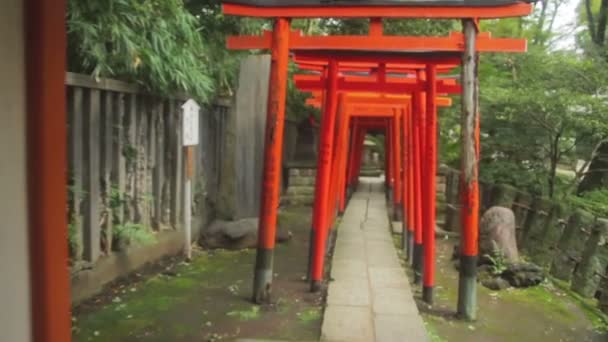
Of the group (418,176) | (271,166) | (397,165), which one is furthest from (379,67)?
(397,165)

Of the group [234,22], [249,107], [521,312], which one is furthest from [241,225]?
[521,312]

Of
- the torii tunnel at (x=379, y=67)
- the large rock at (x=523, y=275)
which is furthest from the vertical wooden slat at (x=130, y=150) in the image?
the large rock at (x=523, y=275)

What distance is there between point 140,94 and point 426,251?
3.57 metres

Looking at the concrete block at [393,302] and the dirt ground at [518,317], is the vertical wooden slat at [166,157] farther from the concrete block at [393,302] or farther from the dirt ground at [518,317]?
the dirt ground at [518,317]

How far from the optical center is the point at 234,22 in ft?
25.7

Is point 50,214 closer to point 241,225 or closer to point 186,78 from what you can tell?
point 186,78

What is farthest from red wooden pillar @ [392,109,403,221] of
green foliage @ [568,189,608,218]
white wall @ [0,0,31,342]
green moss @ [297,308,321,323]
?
white wall @ [0,0,31,342]

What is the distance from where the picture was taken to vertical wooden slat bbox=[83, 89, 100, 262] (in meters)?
→ 4.96

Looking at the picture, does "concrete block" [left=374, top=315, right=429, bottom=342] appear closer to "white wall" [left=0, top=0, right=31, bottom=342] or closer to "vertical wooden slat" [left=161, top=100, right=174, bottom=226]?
"white wall" [left=0, top=0, right=31, bottom=342]

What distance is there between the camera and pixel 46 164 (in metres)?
1.56

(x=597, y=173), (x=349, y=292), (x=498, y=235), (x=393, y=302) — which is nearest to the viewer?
(x=393, y=302)

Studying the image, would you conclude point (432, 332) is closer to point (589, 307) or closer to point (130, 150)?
point (589, 307)

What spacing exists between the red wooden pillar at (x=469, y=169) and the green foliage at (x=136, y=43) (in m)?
2.93

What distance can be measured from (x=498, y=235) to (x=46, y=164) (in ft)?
21.9
